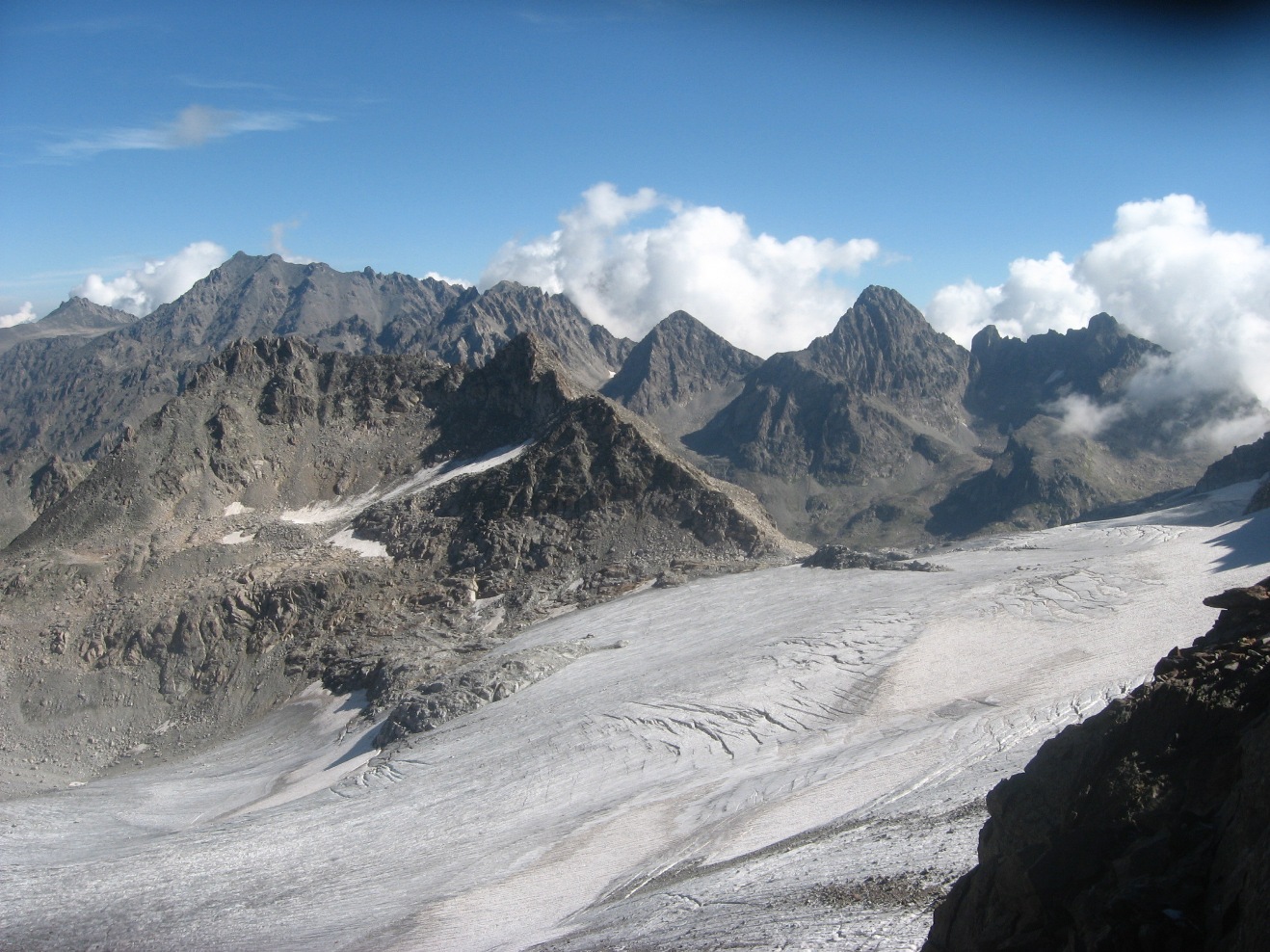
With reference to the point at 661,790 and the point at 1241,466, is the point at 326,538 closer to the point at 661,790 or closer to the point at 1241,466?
the point at 661,790

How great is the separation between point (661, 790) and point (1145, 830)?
27.7 meters

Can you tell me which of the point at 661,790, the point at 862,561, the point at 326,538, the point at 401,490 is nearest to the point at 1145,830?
the point at 661,790

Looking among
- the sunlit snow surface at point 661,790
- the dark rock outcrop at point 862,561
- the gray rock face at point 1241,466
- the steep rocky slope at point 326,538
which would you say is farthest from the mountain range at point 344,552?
the gray rock face at point 1241,466

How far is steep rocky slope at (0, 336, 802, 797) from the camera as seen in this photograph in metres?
70.6

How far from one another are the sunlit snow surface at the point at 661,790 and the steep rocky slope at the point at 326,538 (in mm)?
9691

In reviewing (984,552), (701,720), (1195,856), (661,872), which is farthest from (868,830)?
→ (984,552)

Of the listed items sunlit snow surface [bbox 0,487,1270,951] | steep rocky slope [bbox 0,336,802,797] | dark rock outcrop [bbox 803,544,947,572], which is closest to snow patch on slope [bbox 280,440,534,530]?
steep rocky slope [bbox 0,336,802,797]

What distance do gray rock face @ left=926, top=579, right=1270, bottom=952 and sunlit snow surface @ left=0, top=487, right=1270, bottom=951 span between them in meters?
4.96

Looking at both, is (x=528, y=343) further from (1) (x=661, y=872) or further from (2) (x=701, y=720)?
(1) (x=661, y=872)

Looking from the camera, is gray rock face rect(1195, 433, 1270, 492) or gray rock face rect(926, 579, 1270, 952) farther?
gray rock face rect(1195, 433, 1270, 492)

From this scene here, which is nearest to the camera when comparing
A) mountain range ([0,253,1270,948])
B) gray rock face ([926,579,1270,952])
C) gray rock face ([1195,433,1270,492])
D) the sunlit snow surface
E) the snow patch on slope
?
gray rock face ([926,579,1270,952])

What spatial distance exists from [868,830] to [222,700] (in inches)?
2290

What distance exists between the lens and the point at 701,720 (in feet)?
149

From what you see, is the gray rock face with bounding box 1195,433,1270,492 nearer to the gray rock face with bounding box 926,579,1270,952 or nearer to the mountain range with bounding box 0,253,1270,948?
the mountain range with bounding box 0,253,1270,948
